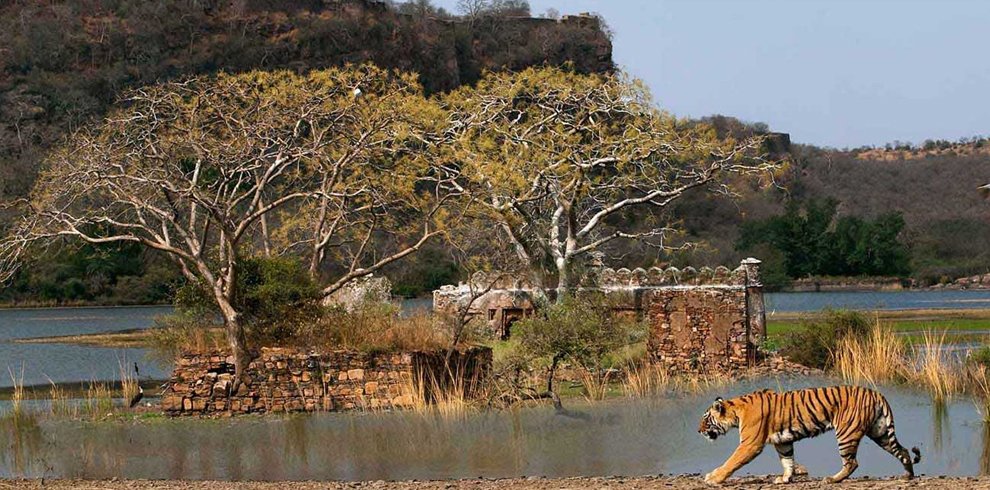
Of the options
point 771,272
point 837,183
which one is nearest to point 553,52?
point 837,183

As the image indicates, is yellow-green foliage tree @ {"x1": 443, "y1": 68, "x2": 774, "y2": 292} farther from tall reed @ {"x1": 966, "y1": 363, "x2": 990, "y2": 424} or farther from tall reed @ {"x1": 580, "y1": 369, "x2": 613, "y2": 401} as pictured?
tall reed @ {"x1": 966, "y1": 363, "x2": 990, "y2": 424}

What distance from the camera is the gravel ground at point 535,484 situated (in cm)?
1436

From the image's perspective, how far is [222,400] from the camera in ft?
72.0

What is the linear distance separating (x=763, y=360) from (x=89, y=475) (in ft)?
48.2

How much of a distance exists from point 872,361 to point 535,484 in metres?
10.7

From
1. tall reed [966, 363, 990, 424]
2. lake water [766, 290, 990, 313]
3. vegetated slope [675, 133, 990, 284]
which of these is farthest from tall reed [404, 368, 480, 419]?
vegetated slope [675, 133, 990, 284]

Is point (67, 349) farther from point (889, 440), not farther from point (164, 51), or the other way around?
point (164, 51)

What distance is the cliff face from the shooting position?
9774 cm

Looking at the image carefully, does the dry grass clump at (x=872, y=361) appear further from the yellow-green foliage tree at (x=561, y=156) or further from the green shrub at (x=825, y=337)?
the yellow-green foliage tree at (x=561, y=156)

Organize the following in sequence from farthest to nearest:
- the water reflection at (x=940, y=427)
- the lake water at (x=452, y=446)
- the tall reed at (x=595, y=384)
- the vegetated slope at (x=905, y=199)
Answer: the vegetated slope at (x=905, y=199) → the tall reed at (x=595, y=384) → the water reflection at (x=940, y=427) → the lake water at (x=452, y=446)

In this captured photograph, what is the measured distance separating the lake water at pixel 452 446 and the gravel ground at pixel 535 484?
2.77 feet

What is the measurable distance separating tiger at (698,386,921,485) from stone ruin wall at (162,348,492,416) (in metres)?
7.72

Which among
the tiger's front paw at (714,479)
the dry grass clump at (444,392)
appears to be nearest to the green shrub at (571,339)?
the dry grass clump at (444,392)

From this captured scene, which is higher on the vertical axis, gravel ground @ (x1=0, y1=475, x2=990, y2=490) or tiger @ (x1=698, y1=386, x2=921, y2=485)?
tiger @ (x1=698, y1=386, x2=921, y2=485)
